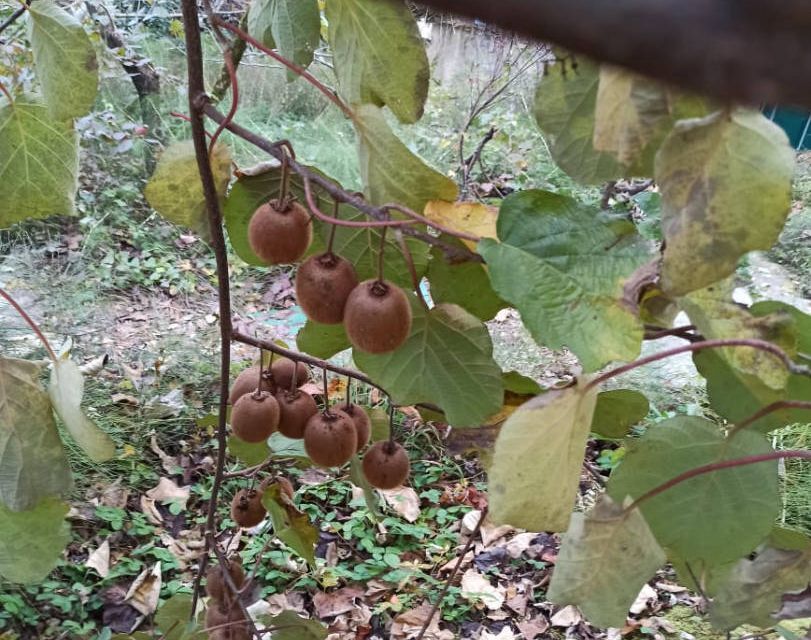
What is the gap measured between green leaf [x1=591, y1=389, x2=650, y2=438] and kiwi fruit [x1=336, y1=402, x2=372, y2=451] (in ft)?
0.88

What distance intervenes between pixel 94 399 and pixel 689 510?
230cm

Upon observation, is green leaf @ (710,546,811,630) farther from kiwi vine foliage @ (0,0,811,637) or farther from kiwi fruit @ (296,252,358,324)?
kiwi fruit @ (296,252,358,324)

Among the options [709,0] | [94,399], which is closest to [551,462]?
[709,0]

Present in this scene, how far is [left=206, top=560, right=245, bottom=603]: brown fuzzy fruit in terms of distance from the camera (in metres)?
1.00

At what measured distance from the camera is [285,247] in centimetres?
65

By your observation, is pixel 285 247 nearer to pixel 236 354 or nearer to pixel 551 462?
pixel 551 462

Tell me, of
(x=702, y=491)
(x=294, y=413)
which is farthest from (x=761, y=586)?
(x=294, y=413)

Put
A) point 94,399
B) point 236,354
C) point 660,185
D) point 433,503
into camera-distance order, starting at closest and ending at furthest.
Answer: point 660,185 < point 433,503 < point 94,399 < point 236,354

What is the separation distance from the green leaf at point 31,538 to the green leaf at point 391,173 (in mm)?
519

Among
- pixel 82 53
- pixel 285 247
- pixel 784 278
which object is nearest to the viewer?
pixel 285 247

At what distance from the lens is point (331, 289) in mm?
629

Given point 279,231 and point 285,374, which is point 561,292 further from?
point 285,374

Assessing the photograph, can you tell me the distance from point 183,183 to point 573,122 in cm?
40

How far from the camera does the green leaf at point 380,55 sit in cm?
69
